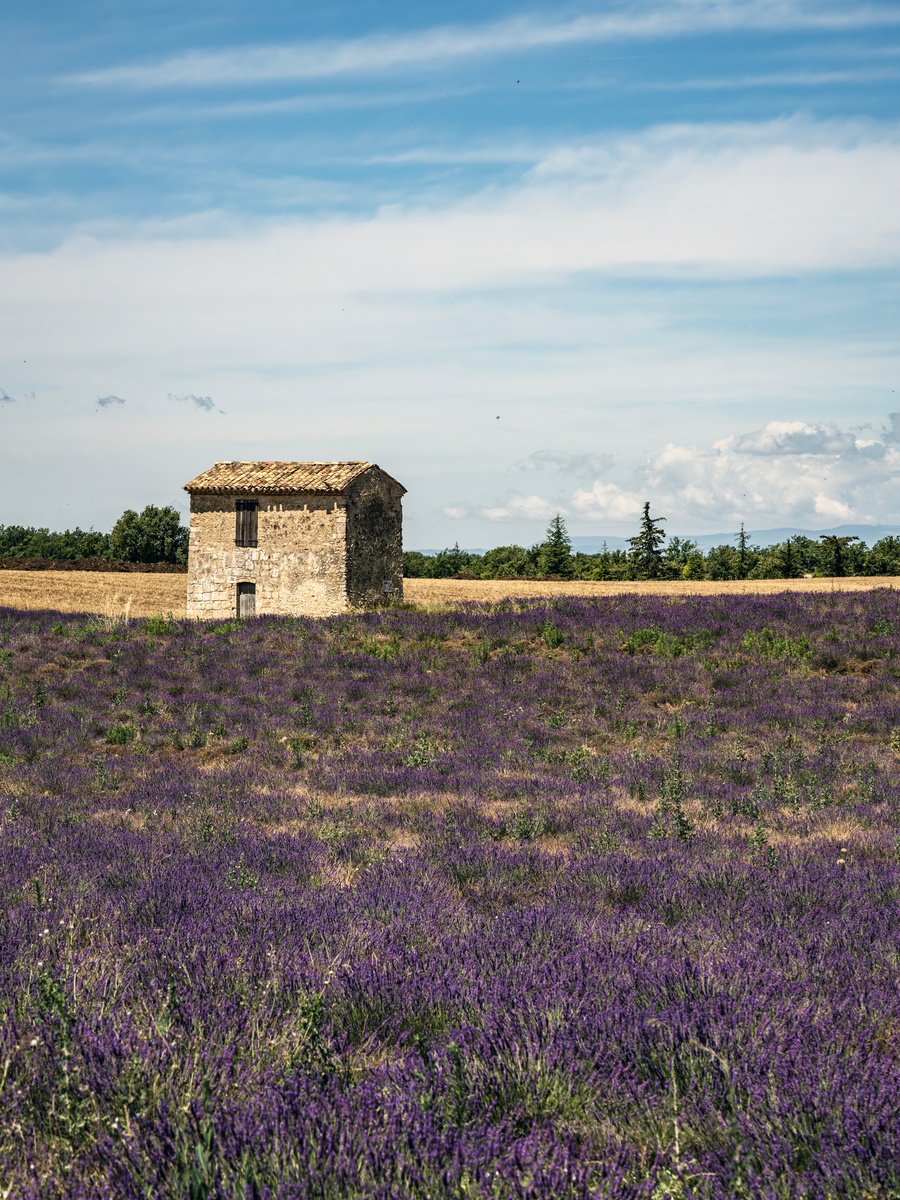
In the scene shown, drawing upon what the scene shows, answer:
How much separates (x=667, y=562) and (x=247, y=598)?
47025 mm

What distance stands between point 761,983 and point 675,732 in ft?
32.0

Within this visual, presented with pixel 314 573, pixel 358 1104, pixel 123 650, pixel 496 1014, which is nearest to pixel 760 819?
pixel 496 1014

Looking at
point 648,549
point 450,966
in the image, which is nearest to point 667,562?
point 648,549

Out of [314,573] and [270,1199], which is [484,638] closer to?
[314,573]

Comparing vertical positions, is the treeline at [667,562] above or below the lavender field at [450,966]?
above

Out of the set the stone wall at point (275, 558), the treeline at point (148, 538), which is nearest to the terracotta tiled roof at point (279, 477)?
the stone wall at point (275, 558)

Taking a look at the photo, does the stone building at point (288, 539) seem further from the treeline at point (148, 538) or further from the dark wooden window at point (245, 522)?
the treeline at point (148, 538)

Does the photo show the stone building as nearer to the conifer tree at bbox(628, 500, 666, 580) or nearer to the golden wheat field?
the golden wheat field

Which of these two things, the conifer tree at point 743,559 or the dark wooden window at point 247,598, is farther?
the conifer tree at point 743,559

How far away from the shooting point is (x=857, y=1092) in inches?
97.3

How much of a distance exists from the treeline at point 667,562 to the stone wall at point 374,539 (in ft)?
98.0

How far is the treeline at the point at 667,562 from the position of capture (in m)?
65.4

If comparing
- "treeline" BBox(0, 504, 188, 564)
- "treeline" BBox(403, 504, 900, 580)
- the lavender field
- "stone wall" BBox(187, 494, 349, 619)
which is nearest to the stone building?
"stone wall" BBox(187, 494, 349, 619)


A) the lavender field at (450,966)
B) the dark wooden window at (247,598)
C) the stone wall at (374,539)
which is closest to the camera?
the lavender field at (450,966)
